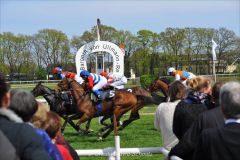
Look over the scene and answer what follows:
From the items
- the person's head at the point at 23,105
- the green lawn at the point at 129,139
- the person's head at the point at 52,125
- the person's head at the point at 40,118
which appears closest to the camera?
the person's head at the point at 23,105

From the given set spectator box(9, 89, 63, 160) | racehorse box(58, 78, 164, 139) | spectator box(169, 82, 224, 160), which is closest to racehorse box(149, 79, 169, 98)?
racehorse box(58, 78, 164, 139)

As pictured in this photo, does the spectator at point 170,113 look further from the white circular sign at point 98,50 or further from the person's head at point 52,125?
the white circular sign at point 98,50

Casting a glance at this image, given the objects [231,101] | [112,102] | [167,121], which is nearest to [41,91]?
[112,102]

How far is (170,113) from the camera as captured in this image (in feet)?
16.2

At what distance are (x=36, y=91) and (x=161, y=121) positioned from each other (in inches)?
424

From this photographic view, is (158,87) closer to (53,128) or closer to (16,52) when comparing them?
(53,128)

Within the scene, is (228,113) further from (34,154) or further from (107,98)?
(107,98)

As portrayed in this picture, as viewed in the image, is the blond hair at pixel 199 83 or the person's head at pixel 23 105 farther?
the blond hair at pixel 199 83

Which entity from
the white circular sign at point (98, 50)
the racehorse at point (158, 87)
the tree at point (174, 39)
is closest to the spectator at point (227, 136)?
the racehorse at point (158, 87)

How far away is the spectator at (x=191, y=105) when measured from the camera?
449 cm

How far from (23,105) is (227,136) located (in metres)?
1.49

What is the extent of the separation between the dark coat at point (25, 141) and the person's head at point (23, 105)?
6.8 inches

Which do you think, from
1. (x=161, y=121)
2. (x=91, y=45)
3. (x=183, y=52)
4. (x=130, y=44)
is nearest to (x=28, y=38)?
(x=130, y=44)

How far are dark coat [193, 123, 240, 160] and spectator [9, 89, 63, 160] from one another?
1.17m
